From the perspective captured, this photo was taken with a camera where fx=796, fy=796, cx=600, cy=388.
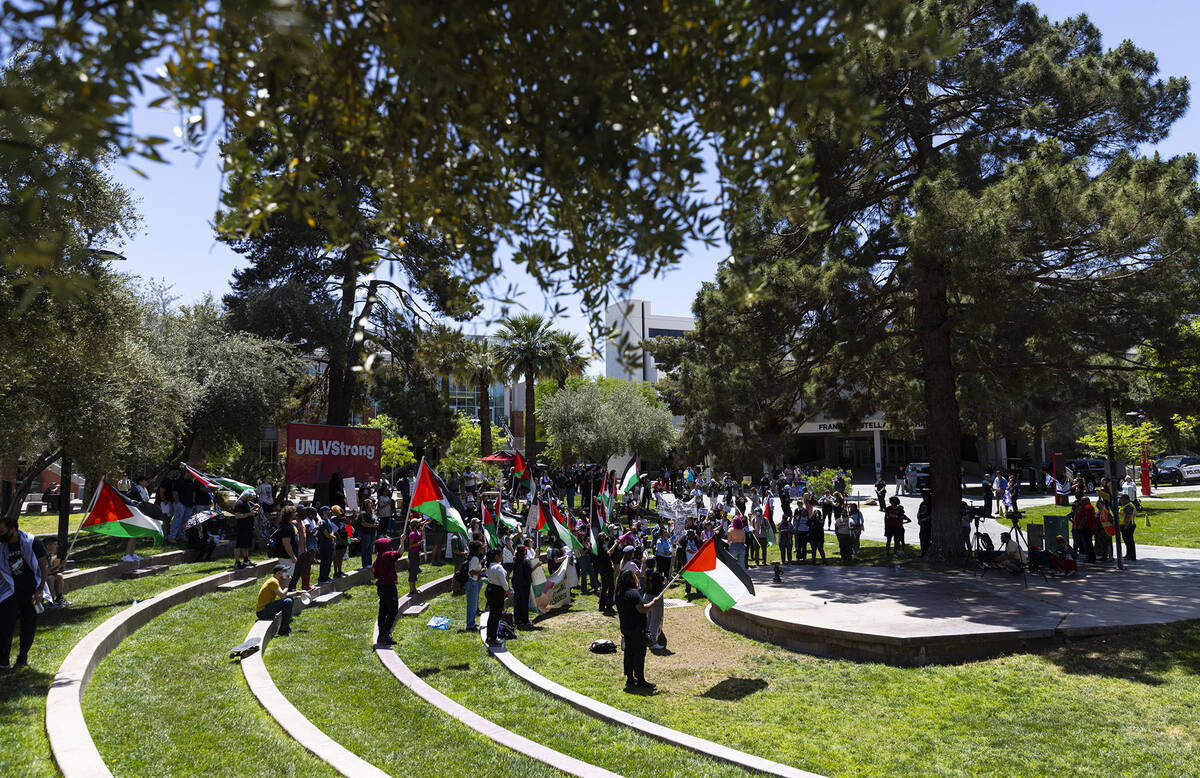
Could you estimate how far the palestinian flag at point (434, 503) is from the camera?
16.1 meters

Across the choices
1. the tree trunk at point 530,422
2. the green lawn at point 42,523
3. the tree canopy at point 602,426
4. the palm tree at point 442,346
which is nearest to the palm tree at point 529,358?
the tree trunk at point 530,422

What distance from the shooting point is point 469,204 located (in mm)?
3602

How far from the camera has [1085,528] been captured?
1916 cm

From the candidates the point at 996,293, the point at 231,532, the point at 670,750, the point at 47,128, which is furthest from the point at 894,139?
the point at 231,532

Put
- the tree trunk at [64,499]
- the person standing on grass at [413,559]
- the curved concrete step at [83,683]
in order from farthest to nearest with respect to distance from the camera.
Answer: the person standing on grass at [413,559], the tree trunk at [64,499], the curved concrete step at [83,683]

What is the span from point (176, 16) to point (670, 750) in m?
7.88

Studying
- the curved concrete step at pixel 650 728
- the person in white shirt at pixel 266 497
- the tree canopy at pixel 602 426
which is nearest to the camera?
the curved concrete step at pixel 650 728

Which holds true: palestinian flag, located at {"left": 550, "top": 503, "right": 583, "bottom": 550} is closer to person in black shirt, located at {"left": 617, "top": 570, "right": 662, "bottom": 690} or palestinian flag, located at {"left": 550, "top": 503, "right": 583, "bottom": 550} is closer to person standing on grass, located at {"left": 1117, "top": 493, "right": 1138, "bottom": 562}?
person in black shirt, located at {"left": 617, "top": 570, "right": 662, "bottom": 690}

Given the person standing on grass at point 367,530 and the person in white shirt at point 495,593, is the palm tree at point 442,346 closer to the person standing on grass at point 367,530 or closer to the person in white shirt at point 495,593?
the person in white shirt at point 495,593

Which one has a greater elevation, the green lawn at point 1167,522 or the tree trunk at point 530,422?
the tree trunk at point 530,422

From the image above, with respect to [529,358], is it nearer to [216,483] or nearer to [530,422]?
[530,422]

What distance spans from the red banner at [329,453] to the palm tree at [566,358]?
24.4 m

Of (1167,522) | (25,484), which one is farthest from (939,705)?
(1167,522)

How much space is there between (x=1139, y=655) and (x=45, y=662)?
14222 millimetres
